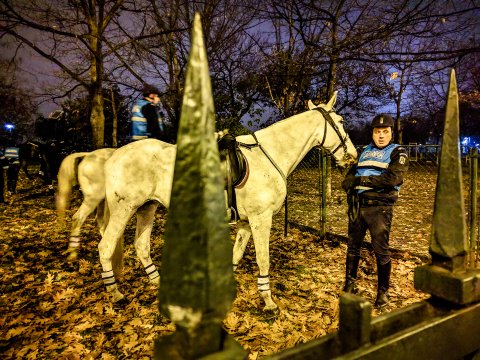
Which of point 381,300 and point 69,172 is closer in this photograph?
point 381,300

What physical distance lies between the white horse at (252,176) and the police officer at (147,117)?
30.9 inches

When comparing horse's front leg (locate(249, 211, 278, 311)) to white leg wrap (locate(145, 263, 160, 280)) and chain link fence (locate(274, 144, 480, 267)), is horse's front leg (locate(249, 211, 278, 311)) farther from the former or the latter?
chain link fence (locate(274, 144, 480, 267))

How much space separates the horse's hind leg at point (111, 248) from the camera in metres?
4.46

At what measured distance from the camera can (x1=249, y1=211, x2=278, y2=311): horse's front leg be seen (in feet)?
13.9

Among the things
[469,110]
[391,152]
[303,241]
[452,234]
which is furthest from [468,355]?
[469,110]

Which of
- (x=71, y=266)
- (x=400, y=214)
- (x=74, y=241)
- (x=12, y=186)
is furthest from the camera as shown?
(x=12, y=186)

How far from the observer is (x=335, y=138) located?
4902mm

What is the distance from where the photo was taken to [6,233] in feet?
25.7

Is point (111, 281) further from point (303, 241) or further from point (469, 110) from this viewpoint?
point (469, 110)

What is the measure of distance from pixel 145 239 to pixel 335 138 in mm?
3414

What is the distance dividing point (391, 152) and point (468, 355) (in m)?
2.87

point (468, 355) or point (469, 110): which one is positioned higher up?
point (469, 110)

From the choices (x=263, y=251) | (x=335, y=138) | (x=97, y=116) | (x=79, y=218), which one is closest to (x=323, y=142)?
(x=335, y=138)

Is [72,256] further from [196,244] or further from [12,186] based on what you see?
[12,186]
